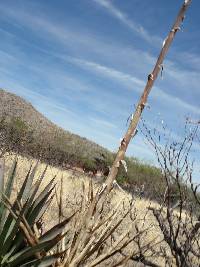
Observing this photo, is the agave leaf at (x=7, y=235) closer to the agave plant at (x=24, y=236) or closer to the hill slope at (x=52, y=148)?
the agave plant at (x=24, y=236)

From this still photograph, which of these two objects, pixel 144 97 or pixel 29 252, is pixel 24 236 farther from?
pixel 144 97

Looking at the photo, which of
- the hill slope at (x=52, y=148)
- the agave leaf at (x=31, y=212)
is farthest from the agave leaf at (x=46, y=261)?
the hill slope at (x=52, y=148)

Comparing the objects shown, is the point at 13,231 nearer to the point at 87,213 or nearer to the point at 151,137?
the point at 87,213

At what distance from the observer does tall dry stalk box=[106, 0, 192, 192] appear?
8.66ft

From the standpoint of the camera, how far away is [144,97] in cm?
268

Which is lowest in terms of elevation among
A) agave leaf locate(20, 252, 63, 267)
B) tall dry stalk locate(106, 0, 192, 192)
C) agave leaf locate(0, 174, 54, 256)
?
agave leaf locate(20, 252, 63, 267)

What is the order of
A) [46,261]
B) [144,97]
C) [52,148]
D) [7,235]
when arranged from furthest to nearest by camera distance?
[52,148], [7,235], [46,261], [144,97]

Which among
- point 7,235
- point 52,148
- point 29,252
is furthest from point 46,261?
point 52,148

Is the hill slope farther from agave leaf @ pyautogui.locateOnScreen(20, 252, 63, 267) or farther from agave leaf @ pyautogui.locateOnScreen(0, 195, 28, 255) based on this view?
agave leaf @ pyautogui.locateOnScreen(0, 195, 28, 255)

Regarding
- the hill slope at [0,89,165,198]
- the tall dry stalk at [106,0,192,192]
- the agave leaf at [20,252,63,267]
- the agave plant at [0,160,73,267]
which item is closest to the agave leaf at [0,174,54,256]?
the agave plant at [0,160,73,267]

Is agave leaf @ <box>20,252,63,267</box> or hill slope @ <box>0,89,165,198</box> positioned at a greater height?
hill slope @ <box>0,89,165,198</box>

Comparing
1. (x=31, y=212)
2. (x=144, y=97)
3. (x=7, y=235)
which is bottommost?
(x=7, y=235)

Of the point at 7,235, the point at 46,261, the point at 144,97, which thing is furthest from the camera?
the point at 7,235

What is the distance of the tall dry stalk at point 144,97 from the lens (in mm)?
2638
